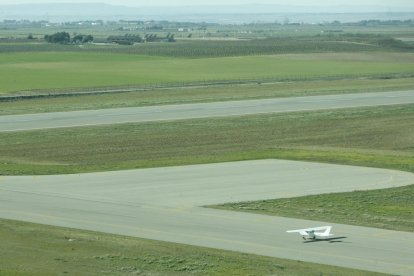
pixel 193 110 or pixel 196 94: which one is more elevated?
pixel 193 110

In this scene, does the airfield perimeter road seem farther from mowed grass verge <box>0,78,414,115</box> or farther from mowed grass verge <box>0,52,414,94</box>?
mowed grass verge <box>0,52,414,94</box>

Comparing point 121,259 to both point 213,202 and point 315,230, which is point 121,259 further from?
point 213,202

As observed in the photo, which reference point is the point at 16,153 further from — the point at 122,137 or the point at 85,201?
the point at 85,201

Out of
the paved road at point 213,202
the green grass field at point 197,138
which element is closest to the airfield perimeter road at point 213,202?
the paved road at point 213,202

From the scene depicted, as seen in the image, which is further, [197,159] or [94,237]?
[197,159]

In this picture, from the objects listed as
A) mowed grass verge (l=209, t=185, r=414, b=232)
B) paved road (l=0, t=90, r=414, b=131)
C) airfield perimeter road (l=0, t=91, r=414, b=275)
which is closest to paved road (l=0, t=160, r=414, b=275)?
airfield perimeter road (l=0, t=91, r=414, b=275)

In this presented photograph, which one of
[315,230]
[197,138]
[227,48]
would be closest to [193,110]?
[197,138]

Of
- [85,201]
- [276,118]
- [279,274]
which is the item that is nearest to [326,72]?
[276,118]
